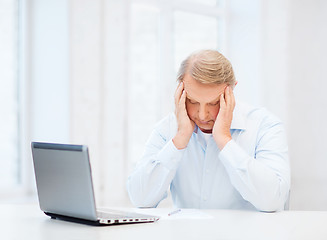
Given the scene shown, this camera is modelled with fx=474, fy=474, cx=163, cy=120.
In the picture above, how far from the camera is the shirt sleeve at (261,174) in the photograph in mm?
1718

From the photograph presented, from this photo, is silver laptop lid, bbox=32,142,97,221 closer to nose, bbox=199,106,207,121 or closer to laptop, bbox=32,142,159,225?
laptop, bbox=32,142,159,225

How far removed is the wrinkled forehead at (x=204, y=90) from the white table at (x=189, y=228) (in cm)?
50

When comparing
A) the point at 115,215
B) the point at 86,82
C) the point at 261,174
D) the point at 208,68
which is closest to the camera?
the point at 115,215

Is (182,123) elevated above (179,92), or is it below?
below

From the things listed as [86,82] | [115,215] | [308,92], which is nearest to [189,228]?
[115,215]

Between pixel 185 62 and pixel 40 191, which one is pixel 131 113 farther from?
pixel 40 191

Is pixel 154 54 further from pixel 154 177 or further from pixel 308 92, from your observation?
pixel 154 177

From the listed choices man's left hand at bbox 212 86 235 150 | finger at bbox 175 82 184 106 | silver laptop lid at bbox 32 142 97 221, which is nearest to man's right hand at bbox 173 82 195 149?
finger at bbox 175 82 184 106

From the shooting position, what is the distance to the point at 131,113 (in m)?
3.36

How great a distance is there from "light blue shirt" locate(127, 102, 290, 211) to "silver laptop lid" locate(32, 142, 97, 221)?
566 mm

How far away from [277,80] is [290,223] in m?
3.04

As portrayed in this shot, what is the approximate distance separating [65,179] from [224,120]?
2.62 feet

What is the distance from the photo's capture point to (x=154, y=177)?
1.94 meters

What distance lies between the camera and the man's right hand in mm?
1912
